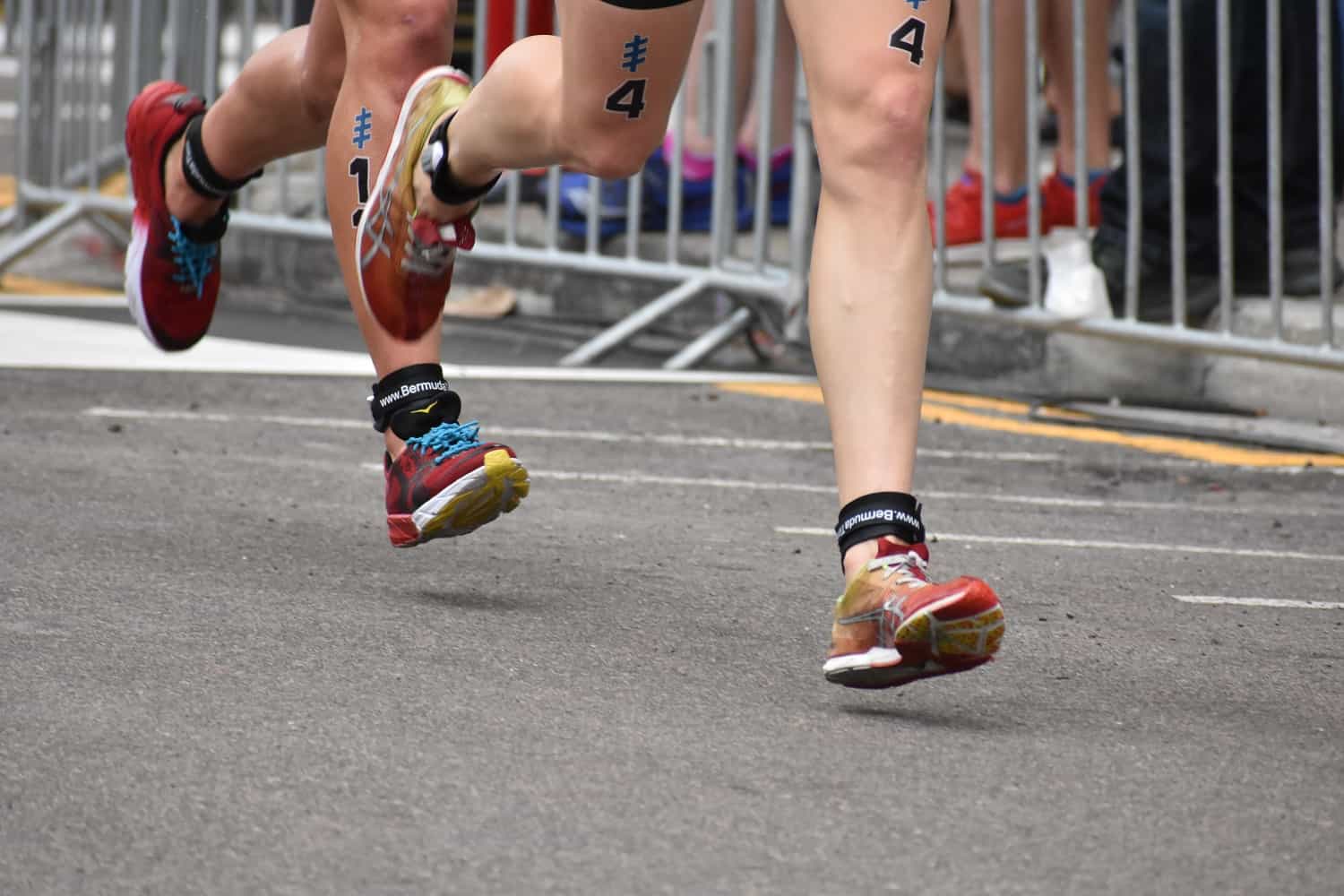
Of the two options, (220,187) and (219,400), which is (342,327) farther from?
(220,187)

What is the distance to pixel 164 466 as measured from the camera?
425cm

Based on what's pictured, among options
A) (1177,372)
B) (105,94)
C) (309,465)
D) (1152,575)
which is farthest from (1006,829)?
(105,94)

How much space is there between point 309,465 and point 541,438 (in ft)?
2.57

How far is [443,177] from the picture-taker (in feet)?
10.6

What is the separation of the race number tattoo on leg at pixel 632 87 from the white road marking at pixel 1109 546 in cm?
119

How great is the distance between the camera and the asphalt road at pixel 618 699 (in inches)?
78.4

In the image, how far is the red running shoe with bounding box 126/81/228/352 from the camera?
13.3 ft

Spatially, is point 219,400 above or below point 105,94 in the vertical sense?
below

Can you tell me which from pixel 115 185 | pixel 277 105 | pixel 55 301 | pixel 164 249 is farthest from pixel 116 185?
pixel 277 105

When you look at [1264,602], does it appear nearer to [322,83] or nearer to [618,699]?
[618,699]

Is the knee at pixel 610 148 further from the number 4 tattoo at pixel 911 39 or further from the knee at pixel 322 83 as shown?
the knee at pixel 322 83

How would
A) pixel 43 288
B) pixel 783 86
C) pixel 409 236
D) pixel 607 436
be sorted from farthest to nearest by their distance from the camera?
pixel 43 288 < pixel 783 86 < pixel 607 436 < pixel 409 236

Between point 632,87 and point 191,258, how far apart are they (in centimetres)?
141

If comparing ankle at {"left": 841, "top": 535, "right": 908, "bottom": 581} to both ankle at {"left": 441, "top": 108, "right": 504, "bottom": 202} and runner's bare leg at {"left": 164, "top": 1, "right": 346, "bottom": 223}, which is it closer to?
ankle at {"left": 441, "top": 108, "right": 504, "bottom": 202}
